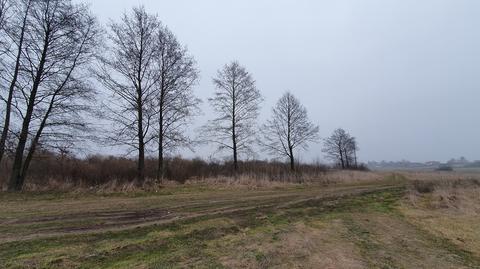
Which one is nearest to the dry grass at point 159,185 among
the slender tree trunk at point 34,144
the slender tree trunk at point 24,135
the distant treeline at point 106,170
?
the distant treeline at point 106,170

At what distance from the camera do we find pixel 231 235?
853 centimetres

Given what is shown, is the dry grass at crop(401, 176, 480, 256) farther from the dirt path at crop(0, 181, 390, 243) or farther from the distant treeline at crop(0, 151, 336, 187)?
the distant treeline at crop(0, 151, 336, 187)

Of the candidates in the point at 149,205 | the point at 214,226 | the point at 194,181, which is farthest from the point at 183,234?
the point at 194,181

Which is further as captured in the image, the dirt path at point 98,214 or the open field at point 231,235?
the dirt path at point 98,214

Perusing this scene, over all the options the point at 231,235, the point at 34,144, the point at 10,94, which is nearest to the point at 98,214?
the point at 231,235

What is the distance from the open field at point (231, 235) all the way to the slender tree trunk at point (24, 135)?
391 centimetres

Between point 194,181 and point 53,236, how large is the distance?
16468 millimetres

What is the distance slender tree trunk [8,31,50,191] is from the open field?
3909mm

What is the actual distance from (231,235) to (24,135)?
1508cm

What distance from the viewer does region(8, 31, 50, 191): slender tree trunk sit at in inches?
720

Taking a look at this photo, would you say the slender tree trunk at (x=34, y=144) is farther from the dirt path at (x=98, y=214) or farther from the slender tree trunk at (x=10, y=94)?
the dirt path at (x=98, y=214)

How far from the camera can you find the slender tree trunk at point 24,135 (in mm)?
18297

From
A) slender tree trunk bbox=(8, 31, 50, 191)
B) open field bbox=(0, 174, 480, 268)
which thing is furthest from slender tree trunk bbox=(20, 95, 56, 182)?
open field bbox=(0, 174, 480, 268)

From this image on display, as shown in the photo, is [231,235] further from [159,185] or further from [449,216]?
[159,185]
